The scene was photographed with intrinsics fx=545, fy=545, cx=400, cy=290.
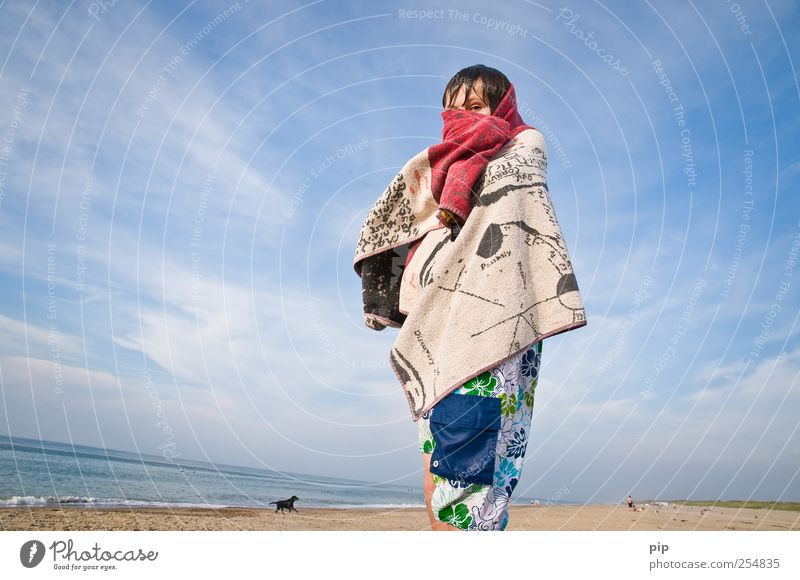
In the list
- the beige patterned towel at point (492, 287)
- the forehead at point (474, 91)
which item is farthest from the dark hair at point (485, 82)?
the beige patterned towel at point (492, 287)

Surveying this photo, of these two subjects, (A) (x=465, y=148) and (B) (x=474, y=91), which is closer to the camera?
(A) (x=465, y=148)

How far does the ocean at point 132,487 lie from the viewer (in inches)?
519

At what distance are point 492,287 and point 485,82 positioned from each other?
37.2 inches

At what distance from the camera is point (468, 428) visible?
1.78 metres

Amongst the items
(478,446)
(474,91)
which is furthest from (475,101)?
(478,446)

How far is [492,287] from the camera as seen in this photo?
1907mm

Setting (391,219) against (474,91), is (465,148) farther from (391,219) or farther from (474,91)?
(391,219)

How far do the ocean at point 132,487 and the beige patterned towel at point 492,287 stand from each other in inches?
366

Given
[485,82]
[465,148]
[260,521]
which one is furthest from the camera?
[260,521]

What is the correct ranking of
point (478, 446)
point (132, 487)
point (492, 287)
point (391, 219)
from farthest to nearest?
point (132, 487) < point (391, 219) < point (492, 287) < point (478, 446)

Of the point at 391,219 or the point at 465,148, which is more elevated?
the point at 465,148
